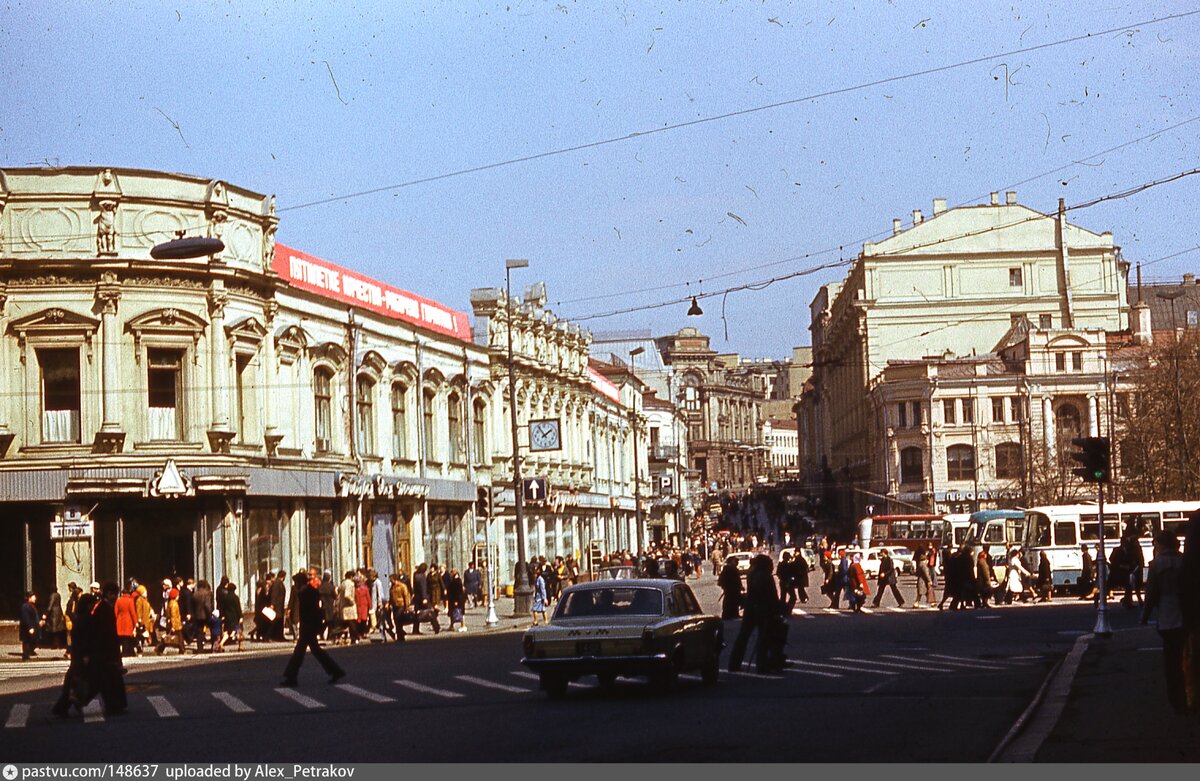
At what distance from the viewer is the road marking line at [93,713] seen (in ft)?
67.5

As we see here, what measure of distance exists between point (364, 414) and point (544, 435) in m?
8.41

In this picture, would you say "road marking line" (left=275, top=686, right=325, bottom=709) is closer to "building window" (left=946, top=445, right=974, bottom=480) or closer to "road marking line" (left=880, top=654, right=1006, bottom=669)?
"road marking line" (left=880, top=654, right=1006, bottom=669)

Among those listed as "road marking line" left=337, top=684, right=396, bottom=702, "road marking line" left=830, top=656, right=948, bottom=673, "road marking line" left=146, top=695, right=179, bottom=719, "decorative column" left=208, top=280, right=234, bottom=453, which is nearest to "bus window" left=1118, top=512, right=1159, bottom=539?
"decorative column" left=208, top=280, right=234, bottom=453

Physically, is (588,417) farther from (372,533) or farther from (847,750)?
(847,750)

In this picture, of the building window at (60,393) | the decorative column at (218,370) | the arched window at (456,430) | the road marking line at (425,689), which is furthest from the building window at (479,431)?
the road marking line at (425,689)

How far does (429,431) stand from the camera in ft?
187

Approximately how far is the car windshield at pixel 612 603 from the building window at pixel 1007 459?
262 feet

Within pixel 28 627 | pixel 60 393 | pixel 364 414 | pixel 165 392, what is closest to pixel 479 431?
pixel 364 414

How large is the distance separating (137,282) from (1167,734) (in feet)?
105

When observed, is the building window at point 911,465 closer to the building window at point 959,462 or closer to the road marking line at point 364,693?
the building window at point 959,462

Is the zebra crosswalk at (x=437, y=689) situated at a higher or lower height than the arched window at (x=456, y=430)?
lower

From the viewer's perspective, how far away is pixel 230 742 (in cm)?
1661

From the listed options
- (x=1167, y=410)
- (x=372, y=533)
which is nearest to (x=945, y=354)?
(x=1167, y=410)

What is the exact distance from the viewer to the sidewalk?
13.1 m
